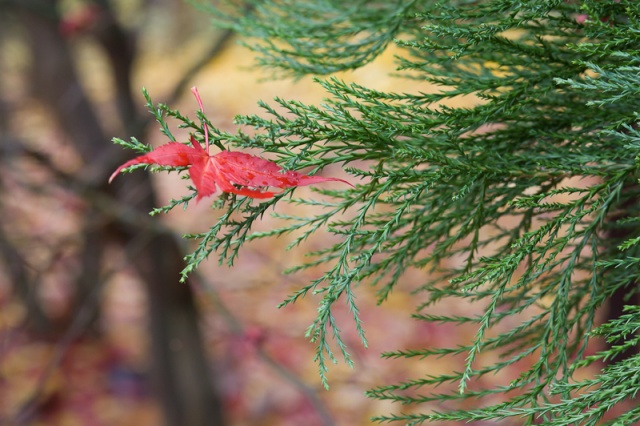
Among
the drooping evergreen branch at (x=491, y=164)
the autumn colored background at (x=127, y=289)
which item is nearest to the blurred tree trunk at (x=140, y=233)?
the autumn colored background at (x=127, y=289)

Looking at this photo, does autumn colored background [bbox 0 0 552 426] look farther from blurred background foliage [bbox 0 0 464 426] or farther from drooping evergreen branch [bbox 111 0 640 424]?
drooping evergreen branch [bbox 111 0 640 424]

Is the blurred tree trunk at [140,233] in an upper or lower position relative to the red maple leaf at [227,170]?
upper

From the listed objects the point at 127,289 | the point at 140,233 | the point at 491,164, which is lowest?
the point at 491,164

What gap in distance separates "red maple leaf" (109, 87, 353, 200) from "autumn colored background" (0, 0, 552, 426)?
89cm

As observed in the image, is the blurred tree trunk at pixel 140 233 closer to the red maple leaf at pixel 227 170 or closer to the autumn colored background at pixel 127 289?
the autumn colored background at pixel 127 289

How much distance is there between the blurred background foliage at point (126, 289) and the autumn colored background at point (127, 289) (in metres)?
0.02

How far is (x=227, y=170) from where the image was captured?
1.11 metres

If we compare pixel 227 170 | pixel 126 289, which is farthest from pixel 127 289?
pixel 227 170

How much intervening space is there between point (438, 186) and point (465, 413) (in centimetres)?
49

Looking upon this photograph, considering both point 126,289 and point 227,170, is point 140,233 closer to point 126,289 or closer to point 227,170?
point 227,170

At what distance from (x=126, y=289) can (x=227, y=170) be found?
767 centimetres

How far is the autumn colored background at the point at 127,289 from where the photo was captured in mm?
3594

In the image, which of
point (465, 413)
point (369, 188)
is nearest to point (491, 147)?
point (369, 188)

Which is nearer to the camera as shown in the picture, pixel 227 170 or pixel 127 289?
pixel 227 170
